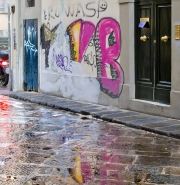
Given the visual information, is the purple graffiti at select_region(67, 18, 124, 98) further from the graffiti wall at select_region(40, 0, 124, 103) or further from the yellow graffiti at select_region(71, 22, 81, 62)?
the yellow graffiti at select_region(71, 22, 81, 62)

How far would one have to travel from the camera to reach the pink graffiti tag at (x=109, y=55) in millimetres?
12039

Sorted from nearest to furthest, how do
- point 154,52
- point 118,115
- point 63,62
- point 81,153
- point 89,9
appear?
point 81,153
point 118,115
point 154,52
point 89,9
point 63,62

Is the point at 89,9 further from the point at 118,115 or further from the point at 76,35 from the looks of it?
the point at 118,115

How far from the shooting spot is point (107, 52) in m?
12.4

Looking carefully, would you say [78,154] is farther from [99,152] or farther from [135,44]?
[135,44]

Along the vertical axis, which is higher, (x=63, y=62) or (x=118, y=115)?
(x=63, y=62)

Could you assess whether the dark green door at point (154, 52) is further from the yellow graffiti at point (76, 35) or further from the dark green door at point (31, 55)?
the dark green door at point (31, 55)

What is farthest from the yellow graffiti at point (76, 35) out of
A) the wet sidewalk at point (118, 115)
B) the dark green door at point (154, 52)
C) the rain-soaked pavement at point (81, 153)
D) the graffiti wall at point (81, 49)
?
the rain-soaked pavement at point (81, 153)

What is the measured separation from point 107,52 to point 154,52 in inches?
62.7

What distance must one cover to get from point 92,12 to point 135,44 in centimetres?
180

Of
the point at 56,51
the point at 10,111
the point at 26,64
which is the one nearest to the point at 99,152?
the point at 10,111

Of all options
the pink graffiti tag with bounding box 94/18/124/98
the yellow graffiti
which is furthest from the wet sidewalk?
the yellow graffiti

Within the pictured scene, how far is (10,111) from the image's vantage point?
12281 mm

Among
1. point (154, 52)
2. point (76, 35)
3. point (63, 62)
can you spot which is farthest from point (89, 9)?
point (154, 52)
